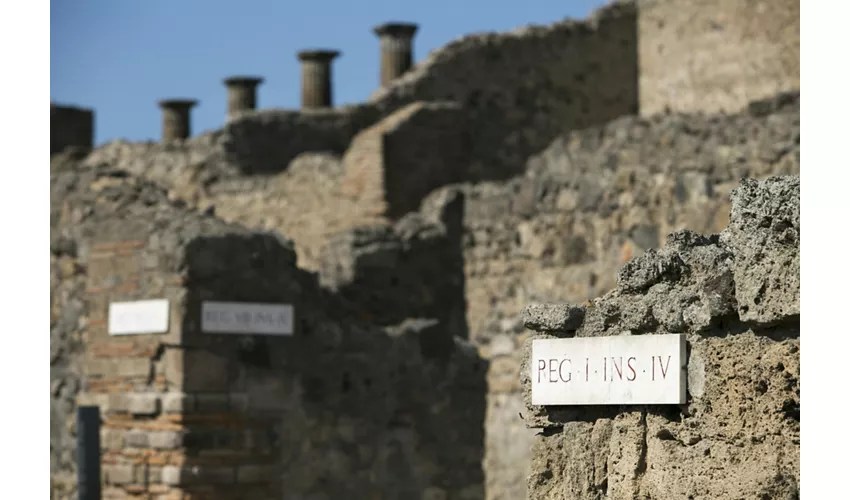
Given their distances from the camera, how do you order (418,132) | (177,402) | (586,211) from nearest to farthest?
(177,402) → (586,211) → (418,132)

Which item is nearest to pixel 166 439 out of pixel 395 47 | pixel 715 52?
pixel 715 52

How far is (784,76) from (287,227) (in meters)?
5.93

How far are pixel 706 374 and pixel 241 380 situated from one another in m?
5.14

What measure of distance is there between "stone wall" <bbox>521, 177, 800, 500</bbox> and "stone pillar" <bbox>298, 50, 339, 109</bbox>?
16.3m

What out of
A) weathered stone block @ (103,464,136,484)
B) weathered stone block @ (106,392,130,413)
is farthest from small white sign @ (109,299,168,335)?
weathered stone block @ (103,464,136,484)

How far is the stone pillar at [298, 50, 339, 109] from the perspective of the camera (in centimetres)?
2122

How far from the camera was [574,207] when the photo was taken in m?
12.4

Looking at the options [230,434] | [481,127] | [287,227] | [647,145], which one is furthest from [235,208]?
[230,434]

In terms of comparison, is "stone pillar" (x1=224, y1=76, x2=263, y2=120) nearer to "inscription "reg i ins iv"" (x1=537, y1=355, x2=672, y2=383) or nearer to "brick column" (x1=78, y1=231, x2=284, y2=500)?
"brick column" (x1=78, y1=231, x2=284, y2=500)

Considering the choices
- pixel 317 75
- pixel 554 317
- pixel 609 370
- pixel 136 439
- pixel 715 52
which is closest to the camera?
pixel 609 370

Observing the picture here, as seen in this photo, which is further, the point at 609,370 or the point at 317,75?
the point at 317,75

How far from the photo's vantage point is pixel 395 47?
2162 centimetres

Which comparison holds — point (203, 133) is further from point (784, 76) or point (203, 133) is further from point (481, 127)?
point (784, 76)

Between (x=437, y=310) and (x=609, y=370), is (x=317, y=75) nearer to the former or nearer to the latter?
(x=437, y=310)
